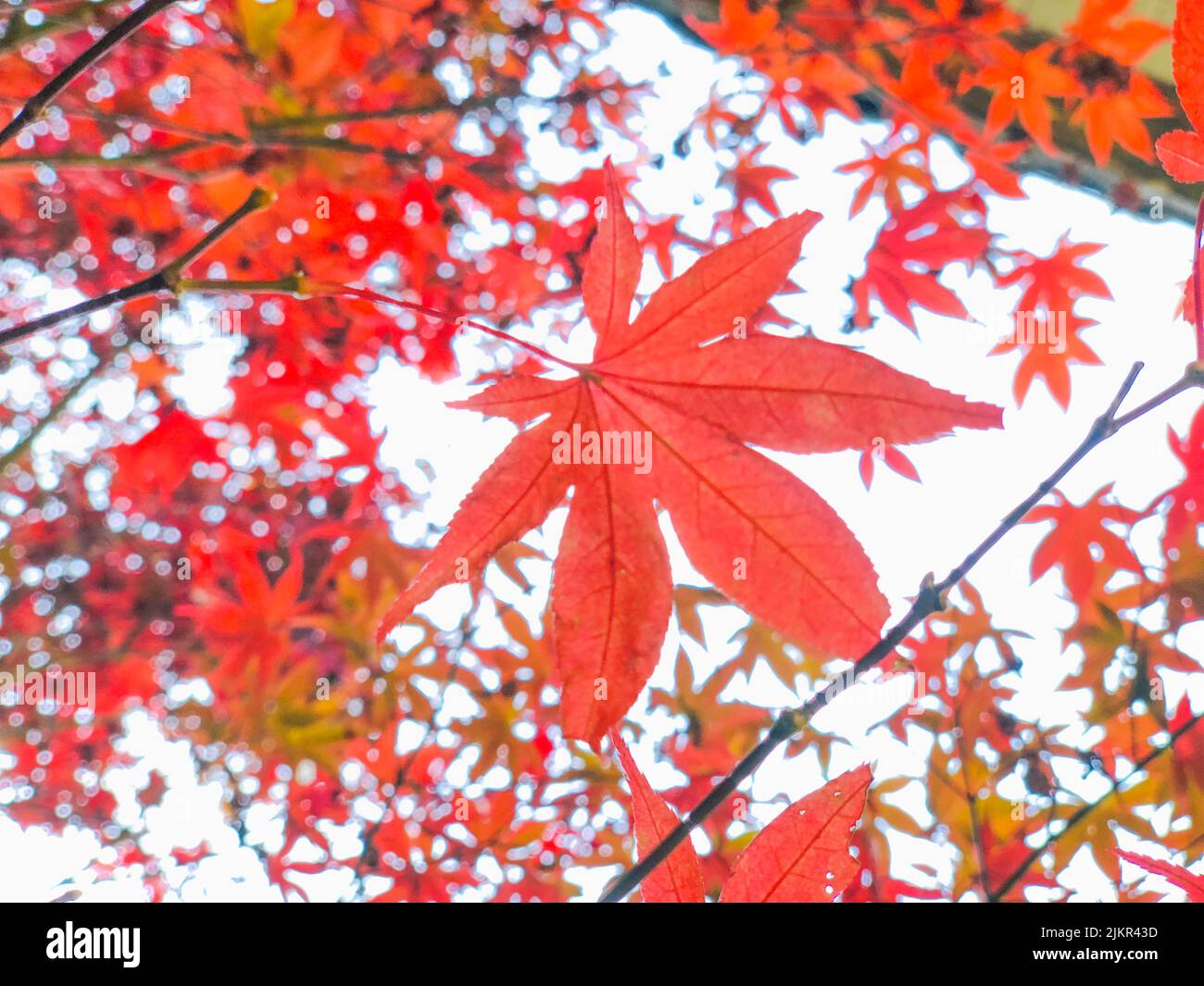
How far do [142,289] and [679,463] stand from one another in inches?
15.7

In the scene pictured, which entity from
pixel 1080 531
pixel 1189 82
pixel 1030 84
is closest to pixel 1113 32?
pixel 1030 84

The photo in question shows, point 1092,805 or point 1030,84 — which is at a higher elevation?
point 1030,84

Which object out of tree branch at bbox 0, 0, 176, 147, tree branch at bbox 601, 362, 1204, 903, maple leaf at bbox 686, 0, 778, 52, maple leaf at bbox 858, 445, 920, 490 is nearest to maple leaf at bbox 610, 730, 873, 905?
tree branch at bbox 601, 362, 1204, 903

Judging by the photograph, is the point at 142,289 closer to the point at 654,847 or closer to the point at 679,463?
the point at 679,463

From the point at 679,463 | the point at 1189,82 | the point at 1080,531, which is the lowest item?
the point at 679,463

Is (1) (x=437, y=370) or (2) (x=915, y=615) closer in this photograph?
(2) (x=915, y=615)

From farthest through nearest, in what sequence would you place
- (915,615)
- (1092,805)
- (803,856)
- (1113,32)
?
(1113,32), (1092,805), (803,856), (915,615)

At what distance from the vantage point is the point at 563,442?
0.69 metres

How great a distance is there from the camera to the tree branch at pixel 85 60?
530mm

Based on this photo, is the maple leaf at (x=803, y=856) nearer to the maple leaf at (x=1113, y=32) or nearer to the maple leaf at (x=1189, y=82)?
Answer: the maple leaf at (x=1189, y=82)

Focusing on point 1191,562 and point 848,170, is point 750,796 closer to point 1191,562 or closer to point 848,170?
point 1191,562

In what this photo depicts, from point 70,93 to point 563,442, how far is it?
1.44 meters

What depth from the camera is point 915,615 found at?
1.54ft

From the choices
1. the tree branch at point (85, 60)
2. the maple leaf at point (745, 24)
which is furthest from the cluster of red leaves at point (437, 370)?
the tree branch at point (85, 60)
